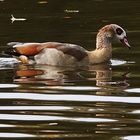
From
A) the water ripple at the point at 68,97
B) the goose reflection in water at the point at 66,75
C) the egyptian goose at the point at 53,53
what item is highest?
the egyptian goose at the point at 53,53

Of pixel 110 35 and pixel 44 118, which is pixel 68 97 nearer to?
pixel 44 118

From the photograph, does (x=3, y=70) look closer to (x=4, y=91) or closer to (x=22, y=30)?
(x=4, y=91)

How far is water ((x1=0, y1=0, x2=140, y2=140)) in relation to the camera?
8758 mm

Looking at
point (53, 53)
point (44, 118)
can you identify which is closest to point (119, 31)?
point (53, 53)

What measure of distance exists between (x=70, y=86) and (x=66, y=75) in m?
1.14

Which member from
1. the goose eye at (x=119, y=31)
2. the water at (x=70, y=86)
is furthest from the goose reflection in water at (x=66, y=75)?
the goose eye at (x=119, y=31)

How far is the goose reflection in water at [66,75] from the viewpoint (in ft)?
38.4

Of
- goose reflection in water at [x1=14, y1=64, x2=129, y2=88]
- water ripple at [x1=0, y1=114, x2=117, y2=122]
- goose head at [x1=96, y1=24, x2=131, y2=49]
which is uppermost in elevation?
goose head at [x1=96, y1=24, x2=131, y2=49]

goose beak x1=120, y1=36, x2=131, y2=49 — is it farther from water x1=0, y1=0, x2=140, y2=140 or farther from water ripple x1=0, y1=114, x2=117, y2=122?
water ripple x1=0, y1=114, x2=117, y2=122

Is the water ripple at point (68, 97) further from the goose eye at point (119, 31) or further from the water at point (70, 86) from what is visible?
the goose eye at point (119, 31)

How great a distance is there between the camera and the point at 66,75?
1248 centimetres

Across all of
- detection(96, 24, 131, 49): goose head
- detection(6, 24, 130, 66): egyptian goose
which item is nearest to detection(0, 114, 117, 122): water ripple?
detection(6, 24, 130, 66): egyptian goose

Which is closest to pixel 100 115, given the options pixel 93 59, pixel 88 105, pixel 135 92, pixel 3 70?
pixel 88 105

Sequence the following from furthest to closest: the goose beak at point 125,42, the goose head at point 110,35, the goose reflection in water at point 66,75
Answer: the goose head at point 110,35 → the goose beak at point 125,42 → the goose reflection in water at point 66,75
